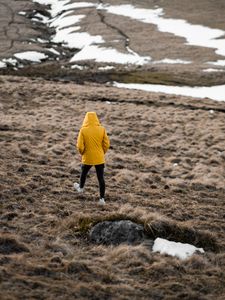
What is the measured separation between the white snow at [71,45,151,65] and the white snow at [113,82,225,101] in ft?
43.7

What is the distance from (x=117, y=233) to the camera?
9156mm

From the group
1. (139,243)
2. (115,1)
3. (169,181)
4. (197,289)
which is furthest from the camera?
(115,1)

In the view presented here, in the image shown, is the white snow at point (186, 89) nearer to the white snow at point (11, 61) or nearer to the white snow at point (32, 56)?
the white snow at point (11, 61)

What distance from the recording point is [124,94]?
34.9 m

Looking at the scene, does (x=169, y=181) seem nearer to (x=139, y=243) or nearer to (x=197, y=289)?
(x=139, y=243)

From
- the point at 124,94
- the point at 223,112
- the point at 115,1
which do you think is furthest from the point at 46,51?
the point at 115,1

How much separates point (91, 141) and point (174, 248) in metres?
3.87

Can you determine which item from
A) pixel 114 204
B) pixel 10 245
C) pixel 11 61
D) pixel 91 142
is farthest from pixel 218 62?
pixel 10 245

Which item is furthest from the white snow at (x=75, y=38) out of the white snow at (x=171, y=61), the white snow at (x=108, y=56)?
the white snow at (x=171, y=61)

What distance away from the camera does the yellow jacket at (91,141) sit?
11344 millimetres

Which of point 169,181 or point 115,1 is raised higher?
point 115,1

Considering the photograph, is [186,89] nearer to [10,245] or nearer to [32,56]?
[32,56]

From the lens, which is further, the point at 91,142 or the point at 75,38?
the point at 75,38

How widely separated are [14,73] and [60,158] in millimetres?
31047
